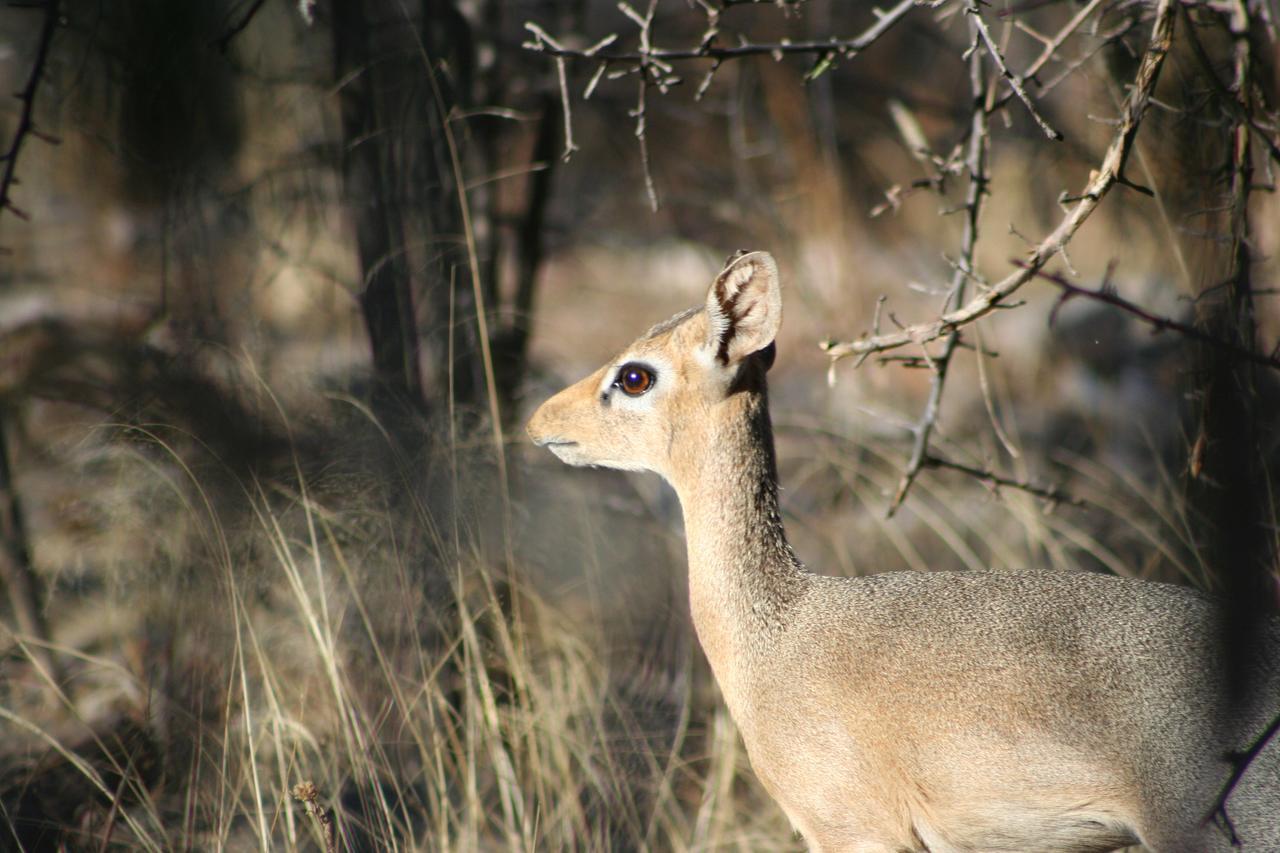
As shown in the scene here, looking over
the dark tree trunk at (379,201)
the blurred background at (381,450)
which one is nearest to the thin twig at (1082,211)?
the blurred background at (381,450)

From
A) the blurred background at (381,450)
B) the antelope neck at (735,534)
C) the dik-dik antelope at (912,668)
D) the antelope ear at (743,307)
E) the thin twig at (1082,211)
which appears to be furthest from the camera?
the blurred background at (381,450)

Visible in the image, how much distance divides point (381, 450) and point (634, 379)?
3.16ft

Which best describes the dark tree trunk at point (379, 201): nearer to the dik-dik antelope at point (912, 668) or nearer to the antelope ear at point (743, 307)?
the dik-dik antelope at point (912, 668)

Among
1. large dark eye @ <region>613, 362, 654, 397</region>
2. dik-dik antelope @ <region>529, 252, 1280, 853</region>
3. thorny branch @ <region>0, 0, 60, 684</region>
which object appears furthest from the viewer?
thorny branch @ <region>0, 0, 60, 684</region>

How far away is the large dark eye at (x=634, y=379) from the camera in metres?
2.93

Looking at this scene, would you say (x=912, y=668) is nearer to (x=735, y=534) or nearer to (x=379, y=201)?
(x=735, y=534)

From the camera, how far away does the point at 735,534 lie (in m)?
2.84

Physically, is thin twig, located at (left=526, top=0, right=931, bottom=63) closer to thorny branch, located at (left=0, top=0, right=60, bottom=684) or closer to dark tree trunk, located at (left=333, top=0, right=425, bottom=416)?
dark tree trunk, located at (left=333, top=0, right=425, bottom=416)

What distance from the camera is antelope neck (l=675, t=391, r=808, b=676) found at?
9.27 ft

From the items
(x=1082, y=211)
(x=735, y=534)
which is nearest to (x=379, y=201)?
(x=735, y=534)

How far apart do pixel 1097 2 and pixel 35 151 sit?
3587mm

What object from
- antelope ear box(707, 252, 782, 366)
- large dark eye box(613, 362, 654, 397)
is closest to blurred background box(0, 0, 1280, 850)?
antelope ear box(707, 252, 782, 366)

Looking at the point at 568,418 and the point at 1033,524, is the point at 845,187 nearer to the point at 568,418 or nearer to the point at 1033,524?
the point at 1033,524

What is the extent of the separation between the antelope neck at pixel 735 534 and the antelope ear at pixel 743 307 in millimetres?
139
